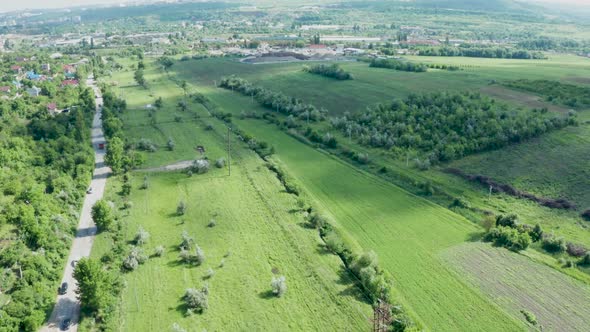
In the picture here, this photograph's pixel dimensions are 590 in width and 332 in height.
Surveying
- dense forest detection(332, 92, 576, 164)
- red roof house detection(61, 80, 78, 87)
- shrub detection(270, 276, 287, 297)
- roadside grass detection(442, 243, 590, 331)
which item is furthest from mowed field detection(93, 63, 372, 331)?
red roof house detection(61, 80, 78, 87)

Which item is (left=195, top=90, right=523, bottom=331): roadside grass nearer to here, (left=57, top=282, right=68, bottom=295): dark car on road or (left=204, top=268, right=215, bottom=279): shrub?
(left=204, top=268, right=215, bottom=279): shrub

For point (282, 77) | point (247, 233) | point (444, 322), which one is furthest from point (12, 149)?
point (282, 77)

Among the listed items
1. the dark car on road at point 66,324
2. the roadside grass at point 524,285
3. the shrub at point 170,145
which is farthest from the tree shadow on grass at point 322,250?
the shrub at point 170,145

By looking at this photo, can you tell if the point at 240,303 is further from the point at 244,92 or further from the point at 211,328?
the point at 244,92

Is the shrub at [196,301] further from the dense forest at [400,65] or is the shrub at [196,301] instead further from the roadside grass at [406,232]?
the dense forest at [400,65]

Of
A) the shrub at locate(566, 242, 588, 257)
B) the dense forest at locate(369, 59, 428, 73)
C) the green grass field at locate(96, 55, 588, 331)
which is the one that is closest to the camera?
the green grass field at locate(96, 55, 588, 331)
